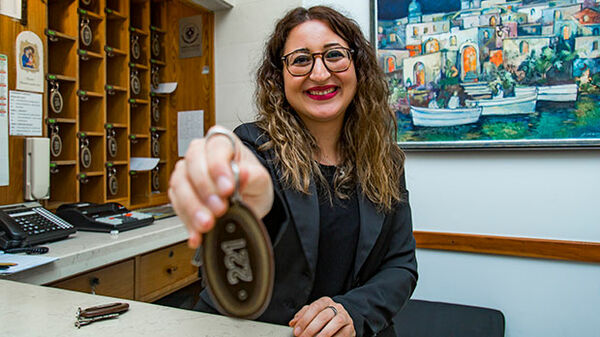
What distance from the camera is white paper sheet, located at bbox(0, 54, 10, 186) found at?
1635 millimetres

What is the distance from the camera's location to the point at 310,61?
101cm

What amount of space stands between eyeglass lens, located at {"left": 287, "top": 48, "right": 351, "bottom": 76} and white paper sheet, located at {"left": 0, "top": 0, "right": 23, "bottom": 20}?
1.16m

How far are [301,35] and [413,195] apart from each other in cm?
139

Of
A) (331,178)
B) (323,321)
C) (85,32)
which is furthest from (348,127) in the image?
(85,32)

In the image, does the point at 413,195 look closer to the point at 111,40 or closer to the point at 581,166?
the point at 581,166

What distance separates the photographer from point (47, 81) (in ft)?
6.03

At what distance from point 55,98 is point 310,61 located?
4.58 ft

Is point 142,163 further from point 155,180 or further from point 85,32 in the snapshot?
point 85,32

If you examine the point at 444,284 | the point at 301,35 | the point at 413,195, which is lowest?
the point at 444,284

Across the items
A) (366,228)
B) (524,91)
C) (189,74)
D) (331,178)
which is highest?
(189,74)

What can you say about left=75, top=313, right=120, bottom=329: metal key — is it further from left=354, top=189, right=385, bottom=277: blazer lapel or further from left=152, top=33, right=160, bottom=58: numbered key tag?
left=152, top=33, right=160, bottom=58: numbered key tag

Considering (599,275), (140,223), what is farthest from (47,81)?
(599,275)

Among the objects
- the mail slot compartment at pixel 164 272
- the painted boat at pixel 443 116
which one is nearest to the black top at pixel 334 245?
the mail slot compartment at pixel 164 272

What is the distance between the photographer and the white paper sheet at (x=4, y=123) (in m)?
1.63
